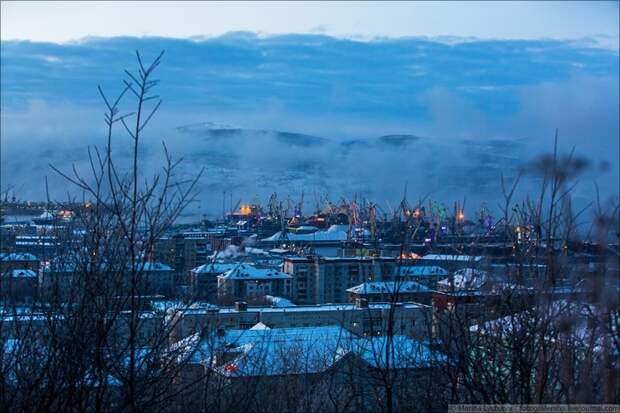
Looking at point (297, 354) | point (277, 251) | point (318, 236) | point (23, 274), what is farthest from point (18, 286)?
point (318, 236)

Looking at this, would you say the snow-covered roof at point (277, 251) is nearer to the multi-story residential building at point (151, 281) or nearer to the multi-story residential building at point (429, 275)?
the multi-story residential building at point (429, 275)

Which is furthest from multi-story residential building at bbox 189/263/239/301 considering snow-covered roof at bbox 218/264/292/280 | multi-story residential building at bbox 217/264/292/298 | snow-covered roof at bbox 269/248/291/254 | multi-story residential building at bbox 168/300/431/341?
snow-covered roof at bbox 269/248/291/254

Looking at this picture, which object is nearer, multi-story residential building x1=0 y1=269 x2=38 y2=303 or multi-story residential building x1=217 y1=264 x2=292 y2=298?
multi-story residential building x1=0 y1=269 x2=38 y2=303

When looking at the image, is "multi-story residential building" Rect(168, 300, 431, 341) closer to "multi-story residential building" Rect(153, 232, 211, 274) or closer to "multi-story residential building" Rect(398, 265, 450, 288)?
"multi-story residential building" Rect(398, 265, 450, 288)

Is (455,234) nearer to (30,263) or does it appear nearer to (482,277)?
(482,277)

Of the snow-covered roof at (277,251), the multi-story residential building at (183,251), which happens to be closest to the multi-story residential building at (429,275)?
the multi-story residential building at (183,251)

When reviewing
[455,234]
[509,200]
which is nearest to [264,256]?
[455,234]
